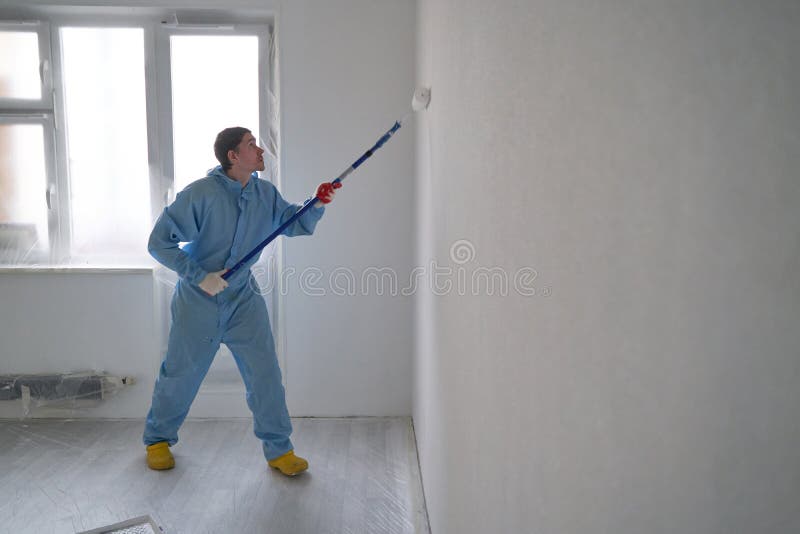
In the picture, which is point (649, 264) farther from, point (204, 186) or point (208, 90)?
point (208, 90)

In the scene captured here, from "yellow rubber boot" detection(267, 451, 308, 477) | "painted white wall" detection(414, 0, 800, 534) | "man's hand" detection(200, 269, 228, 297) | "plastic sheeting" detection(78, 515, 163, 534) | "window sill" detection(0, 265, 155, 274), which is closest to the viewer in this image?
"painted white wall" detection(414, 0, 800, 534)

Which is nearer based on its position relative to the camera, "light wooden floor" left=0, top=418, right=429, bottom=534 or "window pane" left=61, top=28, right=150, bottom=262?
"light wooden floor" left=0, top=418, right=429, bottom=534

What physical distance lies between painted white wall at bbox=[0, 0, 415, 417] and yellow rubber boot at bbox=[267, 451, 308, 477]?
60 cm

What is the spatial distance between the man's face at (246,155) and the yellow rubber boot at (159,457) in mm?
1200

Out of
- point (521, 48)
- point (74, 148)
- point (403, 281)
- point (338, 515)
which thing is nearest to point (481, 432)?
point (521, 48)

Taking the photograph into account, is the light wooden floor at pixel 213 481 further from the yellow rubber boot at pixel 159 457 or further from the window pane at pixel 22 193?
the window pane at pixel 22 193

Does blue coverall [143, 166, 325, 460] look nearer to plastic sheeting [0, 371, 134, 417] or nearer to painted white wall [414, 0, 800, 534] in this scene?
plastic sheeting [0, 371, 134, 417]

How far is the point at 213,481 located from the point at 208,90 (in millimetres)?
1797

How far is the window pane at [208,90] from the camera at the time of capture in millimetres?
3049

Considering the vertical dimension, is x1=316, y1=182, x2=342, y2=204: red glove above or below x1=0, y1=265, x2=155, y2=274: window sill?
above

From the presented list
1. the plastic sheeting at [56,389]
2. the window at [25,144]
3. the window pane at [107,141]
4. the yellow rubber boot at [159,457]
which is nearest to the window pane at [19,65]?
the window at [25,144]

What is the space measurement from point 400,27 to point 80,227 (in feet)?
6.05

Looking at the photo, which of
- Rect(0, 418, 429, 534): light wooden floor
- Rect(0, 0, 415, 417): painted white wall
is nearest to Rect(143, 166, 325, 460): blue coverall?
Rect(0, 418, 429, 534): light wooden floor

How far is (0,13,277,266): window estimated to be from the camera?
3.05 meters
